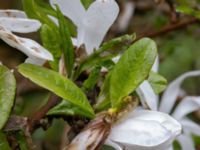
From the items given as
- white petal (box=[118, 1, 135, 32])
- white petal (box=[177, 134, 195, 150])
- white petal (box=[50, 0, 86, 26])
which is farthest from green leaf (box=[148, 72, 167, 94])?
white petal (box=[118, 1, 135, 32])

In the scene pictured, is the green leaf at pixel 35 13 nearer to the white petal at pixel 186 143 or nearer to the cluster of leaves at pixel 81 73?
the cluster of leaves at pixel 81 73

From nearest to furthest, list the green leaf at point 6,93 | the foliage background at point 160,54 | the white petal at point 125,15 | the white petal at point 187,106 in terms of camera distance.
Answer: the green leaf at point 6,93, the white petal at point 187,106, the foliage background at point 160,54, the white petal at point 125,15

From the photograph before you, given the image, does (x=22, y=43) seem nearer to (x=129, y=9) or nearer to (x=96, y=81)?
(x=96, y=81)

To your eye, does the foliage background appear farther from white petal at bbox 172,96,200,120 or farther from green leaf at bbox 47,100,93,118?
green leaf at bbox 47,100,93,118

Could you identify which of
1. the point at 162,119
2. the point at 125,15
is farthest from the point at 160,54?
the point at 162,119

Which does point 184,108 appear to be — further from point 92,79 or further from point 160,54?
point 160,54

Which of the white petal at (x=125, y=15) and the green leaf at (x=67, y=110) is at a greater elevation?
the green leaf at (x=67, y=110)

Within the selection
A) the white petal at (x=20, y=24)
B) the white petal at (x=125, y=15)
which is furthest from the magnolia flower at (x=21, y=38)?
the white petal at (x=125, y=15)

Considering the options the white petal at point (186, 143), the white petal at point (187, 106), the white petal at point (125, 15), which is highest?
the white petal at point (187, 106)
